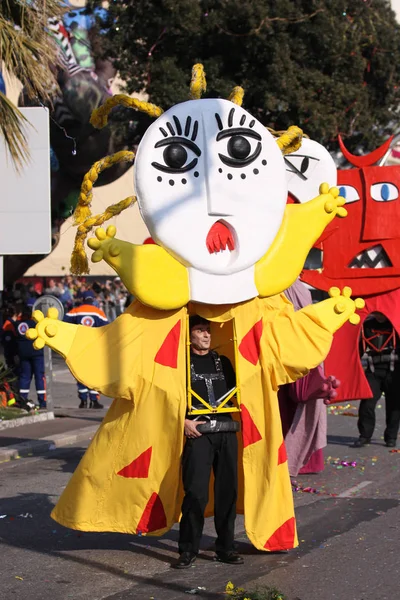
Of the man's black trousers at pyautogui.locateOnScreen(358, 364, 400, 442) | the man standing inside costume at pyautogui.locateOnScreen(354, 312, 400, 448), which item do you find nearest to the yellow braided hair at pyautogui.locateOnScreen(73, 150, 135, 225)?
the man standing inside costume at pyautogui.locateOnScreen(354, 312, 400, 448)

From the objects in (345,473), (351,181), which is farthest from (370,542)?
(351,181)

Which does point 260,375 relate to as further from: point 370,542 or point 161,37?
point 161,37

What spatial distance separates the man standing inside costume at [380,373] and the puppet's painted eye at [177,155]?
447 cm

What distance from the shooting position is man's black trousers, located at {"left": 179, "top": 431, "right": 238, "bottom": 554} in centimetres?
589

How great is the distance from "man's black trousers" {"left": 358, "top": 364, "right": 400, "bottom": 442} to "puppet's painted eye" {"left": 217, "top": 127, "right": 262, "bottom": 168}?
4722mm

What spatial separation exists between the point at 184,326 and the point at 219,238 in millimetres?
567

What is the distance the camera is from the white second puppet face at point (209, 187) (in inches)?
238

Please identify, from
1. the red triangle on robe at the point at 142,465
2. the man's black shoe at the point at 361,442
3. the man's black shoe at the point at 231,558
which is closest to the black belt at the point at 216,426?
the red triangle on robe at the point at 142,465

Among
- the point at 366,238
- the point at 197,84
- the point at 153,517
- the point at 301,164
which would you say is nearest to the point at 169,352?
Result: the point at 153,517

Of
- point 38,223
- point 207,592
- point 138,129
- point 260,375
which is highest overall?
point 138,129

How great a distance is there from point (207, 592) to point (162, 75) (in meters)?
14.2

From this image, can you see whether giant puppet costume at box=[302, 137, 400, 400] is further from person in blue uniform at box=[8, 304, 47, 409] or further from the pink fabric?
person in blue uniform at box=[8, 304, 47, 409]

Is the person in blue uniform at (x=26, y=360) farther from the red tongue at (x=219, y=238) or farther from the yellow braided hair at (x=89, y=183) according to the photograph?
the red tongue at (x=219, y=238)

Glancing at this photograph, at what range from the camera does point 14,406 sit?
→ 1356cm
